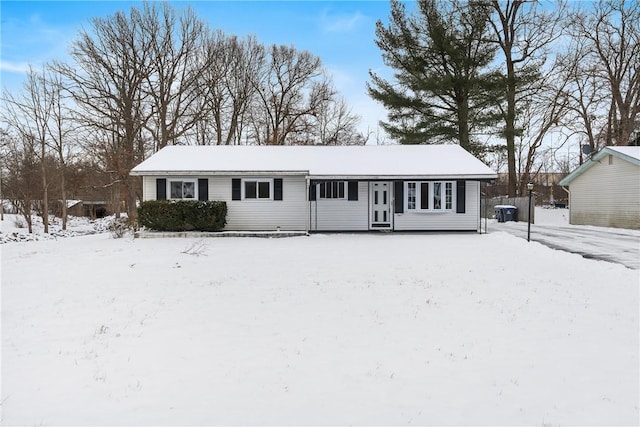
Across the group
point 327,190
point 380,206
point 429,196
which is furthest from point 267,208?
point 429,196

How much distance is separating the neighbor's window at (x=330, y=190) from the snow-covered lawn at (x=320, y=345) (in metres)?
8.03

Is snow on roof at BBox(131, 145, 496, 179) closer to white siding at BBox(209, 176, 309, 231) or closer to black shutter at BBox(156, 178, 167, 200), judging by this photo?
black shutter at BBox(156, 178, 167, 200)

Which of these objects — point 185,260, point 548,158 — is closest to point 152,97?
point 185,260

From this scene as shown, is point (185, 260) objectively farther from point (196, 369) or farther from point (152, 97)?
point (152, 97)

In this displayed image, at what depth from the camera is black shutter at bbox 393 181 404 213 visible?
1725cm

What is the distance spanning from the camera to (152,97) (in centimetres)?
2692

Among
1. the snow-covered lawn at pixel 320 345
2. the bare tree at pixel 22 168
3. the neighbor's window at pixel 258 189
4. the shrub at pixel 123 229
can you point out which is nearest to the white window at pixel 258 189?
the neighbor's window at pixel 258 189

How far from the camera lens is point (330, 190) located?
17.4m

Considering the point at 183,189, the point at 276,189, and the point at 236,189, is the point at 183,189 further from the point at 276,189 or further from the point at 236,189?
the point at 276,189

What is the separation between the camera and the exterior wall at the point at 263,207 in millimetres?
16750

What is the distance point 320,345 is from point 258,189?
40.5 feet

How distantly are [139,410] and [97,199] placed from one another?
49653 millimetres

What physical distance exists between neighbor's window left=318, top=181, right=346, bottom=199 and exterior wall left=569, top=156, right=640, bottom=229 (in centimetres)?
1290

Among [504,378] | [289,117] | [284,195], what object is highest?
[289,117]
